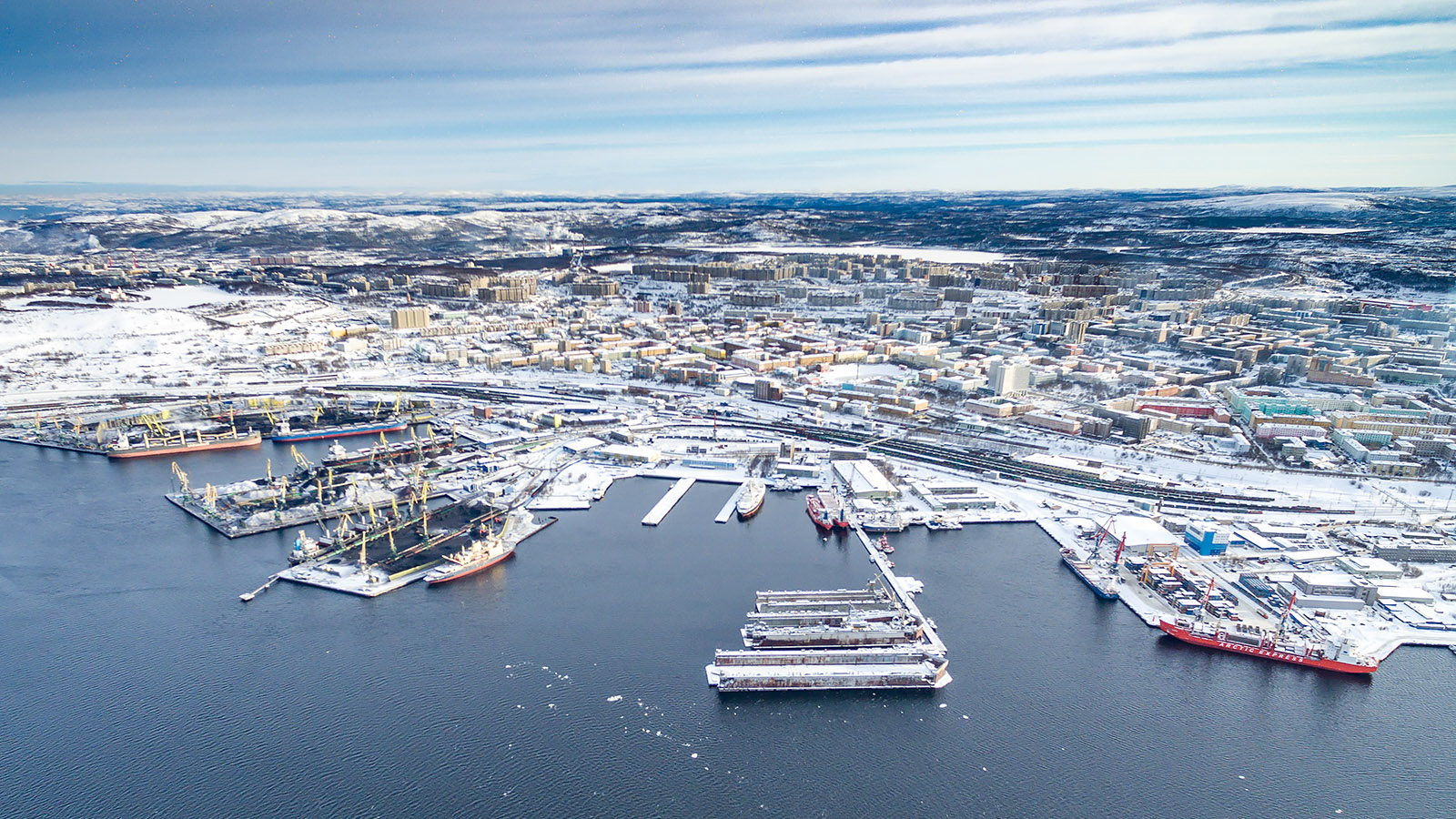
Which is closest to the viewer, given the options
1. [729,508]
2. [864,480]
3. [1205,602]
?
[1205,602]

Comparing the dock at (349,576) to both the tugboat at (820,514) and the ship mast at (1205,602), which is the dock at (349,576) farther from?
the ship mast at (1205,602)

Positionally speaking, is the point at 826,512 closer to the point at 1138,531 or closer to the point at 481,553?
the point at 1138,531

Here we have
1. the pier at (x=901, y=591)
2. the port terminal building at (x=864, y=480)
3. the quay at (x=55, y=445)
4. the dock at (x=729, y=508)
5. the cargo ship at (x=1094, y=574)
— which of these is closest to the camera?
the pier at (x=901, y=591)

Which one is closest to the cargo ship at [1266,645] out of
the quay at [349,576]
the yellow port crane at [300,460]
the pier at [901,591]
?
the pier at [901,591]

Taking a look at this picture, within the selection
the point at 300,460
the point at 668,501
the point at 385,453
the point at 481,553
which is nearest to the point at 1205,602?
the point at 668,501

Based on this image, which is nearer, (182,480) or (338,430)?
(182,480)

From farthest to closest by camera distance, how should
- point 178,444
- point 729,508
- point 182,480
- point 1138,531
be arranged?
point 178,444 → point 182,480 → point 729,508 → point 1138,531
